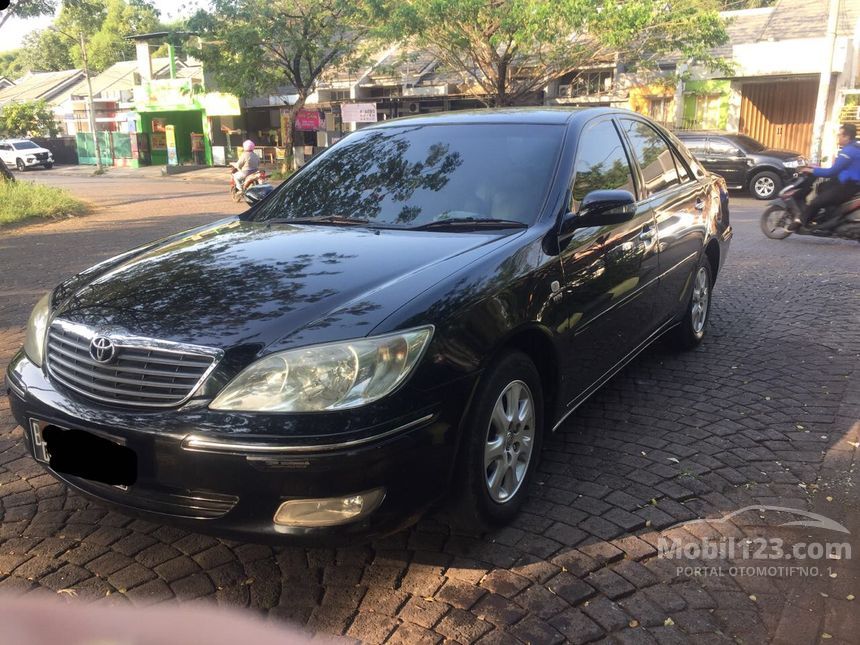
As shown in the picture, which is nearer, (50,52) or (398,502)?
(398,502)

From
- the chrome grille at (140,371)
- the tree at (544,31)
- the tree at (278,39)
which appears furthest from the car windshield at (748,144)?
the chrome grille at (140,371)

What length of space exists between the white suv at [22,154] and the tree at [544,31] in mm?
27187

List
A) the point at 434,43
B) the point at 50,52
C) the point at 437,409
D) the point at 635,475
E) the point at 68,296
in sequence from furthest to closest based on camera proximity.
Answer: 1. the point at 50,52
2. the point at 434,43
3. the point at 635,475
4. the point at 68,296
5. the point at 437,409

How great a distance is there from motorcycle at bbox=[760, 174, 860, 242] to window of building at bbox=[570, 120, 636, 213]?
7.49m

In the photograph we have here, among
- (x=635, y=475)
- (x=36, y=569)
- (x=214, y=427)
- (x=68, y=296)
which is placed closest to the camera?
(x=214, y=427)

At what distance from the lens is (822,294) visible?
7.47 metres

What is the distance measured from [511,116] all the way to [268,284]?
1.88 m

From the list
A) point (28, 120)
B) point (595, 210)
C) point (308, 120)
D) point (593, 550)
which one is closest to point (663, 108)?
point (308, 120)

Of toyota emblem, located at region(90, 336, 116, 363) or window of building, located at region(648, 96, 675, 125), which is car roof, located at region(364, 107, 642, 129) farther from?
window of building, located at region(648, 96, 675, 125)

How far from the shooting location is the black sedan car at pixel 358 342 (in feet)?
7.96

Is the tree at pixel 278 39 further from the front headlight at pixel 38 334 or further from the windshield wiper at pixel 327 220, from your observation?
the front headlight at pixel 38 334

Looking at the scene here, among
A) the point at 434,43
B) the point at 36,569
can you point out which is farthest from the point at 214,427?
the point at 434,43

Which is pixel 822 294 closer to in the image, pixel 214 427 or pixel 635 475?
pixel 635 475

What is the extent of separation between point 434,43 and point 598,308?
64.3 ft
